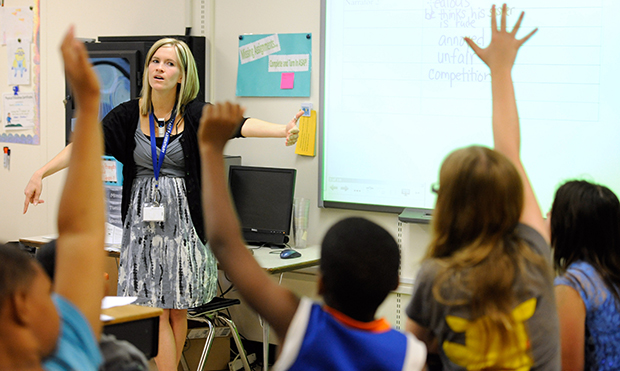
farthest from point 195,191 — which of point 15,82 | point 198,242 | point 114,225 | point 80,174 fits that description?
point 15,82

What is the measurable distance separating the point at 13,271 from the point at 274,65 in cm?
280

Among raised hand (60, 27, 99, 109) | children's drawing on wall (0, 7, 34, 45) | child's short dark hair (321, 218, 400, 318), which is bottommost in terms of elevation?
child's short dark hair (321, 218, 400, 318)

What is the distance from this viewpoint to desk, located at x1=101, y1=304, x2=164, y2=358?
1.63 metres

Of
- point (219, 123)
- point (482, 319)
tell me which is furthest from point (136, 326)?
point (482, 319)

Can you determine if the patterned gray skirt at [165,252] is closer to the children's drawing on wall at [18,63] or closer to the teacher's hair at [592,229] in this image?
the teacher's hair at [592,229]

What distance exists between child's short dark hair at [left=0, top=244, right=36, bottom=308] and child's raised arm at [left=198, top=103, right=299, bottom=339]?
0.33 m

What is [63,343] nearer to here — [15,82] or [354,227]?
[354,227]

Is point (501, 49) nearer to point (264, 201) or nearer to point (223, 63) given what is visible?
point (264, 201)

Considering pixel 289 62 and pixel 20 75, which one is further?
pixel 20 75

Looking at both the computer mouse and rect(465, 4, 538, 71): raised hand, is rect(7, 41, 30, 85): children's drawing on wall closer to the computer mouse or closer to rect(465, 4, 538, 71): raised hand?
the computer mouse

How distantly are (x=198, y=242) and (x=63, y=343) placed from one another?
186cm

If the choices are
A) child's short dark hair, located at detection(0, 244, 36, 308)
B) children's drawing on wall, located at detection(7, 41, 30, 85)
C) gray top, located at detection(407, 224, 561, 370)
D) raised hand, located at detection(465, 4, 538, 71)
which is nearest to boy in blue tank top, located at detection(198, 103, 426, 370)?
gray top, located at detection(407, 224, 561, 370)

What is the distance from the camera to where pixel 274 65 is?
3438mm

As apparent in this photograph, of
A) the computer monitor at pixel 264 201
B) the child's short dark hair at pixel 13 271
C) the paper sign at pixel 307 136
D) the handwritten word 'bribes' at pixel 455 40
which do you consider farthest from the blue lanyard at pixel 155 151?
the child's short dark hair at pixel 13 271
